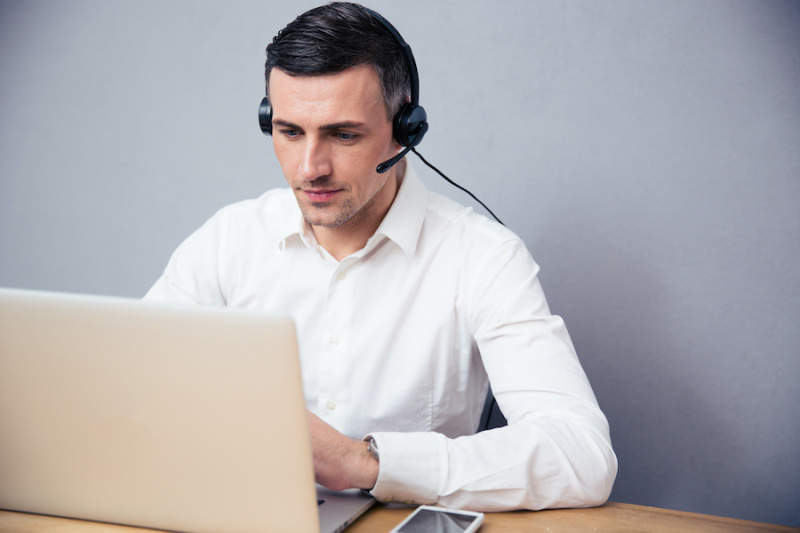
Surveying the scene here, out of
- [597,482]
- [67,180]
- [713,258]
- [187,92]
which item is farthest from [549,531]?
[67,180]

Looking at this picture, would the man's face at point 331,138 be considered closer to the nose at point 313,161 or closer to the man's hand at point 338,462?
the nose at point 313,161

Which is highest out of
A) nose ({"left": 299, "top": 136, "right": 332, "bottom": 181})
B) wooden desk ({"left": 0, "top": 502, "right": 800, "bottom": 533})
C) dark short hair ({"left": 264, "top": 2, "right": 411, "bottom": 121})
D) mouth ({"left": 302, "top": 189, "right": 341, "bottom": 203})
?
dark short hair ({"left": 264, "top": 2, "right": 411, "bottom": 121})

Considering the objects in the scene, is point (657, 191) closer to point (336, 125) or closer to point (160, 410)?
point (336, 125)

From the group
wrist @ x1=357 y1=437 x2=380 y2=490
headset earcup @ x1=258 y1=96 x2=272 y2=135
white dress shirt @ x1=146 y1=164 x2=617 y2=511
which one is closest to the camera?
wrist @ x1=357 y1=437 x2=380 y2=490

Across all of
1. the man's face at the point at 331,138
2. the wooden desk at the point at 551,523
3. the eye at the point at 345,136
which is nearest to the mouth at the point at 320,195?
the man's face at the point at 331,138

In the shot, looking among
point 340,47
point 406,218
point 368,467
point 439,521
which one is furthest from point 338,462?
point 340,47

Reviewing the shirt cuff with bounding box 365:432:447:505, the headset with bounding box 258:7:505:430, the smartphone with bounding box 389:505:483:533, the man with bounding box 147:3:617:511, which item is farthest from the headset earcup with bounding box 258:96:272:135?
the smartphone with bounding box 389:505:483:533

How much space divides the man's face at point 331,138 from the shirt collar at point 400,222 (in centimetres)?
7

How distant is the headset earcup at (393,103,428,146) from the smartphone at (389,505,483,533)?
2.44 ft

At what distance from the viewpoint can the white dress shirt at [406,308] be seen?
116cm

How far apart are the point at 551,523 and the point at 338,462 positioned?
0.31 metres

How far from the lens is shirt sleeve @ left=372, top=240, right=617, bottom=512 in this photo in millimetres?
898

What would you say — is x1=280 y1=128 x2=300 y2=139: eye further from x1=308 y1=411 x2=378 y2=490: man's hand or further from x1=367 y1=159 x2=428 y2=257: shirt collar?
x1=308 y1=411 x2=378 y2=490: man's hand

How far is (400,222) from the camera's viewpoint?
53.1 inches
